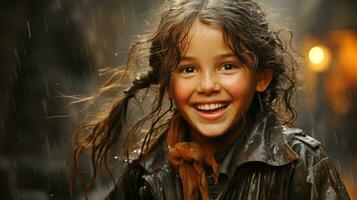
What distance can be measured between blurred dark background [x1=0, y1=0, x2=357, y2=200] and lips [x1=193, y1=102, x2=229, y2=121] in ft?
12.6

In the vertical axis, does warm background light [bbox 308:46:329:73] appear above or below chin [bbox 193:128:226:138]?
below

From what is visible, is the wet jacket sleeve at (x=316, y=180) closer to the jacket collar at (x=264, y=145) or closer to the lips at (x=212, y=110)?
the jacket collar at (x=264, y=145)

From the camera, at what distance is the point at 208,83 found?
3.60 metres

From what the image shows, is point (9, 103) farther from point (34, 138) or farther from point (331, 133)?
point (331, 133)

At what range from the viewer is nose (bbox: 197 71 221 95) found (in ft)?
11.8

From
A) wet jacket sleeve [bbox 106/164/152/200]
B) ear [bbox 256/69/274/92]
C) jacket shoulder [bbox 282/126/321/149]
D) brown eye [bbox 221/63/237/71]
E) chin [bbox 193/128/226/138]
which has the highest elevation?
brown eye [bbox 221/63/237/71]

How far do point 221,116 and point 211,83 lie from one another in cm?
17

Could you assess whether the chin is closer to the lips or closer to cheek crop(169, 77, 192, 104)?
the lips

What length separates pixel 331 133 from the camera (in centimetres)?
1196

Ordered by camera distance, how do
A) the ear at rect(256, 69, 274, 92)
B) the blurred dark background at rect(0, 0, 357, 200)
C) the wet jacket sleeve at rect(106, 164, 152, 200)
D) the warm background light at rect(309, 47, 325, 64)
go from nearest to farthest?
the ear at rect(256, 69, 274, 92) < the wet jacket sleeve at rect(106, 164, 152, 200) < the blurred dark background at rect(0, 0, 357, 200) < the warm background light at rect(309, 47, 325, 64)

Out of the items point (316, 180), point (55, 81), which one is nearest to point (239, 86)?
point (316, 180)

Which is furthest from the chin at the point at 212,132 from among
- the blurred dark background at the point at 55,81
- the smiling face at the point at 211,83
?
the blurred dark background at the point at 55,81

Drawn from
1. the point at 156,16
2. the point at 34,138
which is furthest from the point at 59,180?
the point at 156,16

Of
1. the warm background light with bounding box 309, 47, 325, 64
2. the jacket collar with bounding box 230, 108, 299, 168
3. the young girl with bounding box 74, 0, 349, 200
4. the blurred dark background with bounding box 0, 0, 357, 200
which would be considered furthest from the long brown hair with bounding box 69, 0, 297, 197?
the warm background light with bounding box 309, 47, 325, 64
